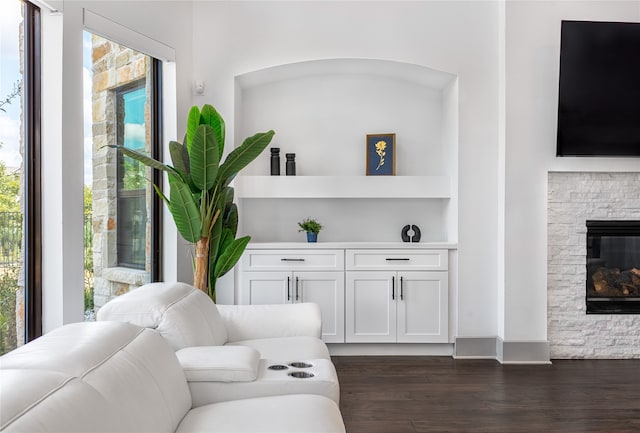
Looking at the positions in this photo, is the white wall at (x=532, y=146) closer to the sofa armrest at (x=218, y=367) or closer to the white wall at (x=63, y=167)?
the sofa armrest at (x=218, y=367)

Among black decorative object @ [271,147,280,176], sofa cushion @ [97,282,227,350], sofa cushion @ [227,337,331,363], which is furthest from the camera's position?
black decorative object @ [271,147,280,176]

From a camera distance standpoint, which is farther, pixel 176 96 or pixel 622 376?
pixel 176 96

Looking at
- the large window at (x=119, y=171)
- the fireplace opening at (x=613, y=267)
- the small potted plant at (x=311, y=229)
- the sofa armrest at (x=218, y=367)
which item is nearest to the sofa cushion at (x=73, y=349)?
the sofa armrest at (x=218, y=367)

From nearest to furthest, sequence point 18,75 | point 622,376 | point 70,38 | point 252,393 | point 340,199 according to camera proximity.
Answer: point 252,393 → point 18,75 → point 70,38 → point 622,376 → point 340,199

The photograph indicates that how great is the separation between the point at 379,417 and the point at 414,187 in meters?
2.18

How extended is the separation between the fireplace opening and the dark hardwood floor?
464mm

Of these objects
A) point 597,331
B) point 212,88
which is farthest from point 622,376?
point 212,88

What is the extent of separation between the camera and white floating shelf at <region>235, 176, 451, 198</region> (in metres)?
4.86

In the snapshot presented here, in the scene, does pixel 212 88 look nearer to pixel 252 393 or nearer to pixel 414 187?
pixel 414 187

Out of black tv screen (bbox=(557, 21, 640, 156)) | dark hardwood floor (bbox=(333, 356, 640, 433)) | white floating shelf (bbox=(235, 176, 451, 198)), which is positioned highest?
black tv screen (bbox=(557, 21, 640, 156))

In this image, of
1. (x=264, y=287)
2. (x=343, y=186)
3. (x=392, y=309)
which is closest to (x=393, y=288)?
(x=392, y=309)

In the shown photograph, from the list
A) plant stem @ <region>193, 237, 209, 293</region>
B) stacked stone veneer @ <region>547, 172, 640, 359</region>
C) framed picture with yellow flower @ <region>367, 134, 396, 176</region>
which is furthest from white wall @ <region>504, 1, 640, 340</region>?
plant stem @ <region>193, 237, 209, 293</region>

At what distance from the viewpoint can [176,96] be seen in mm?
4484

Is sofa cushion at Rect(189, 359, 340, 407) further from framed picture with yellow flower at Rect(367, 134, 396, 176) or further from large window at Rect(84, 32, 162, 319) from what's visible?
framed picture with yellow flower at Rect(367, 134, 396, 176)
